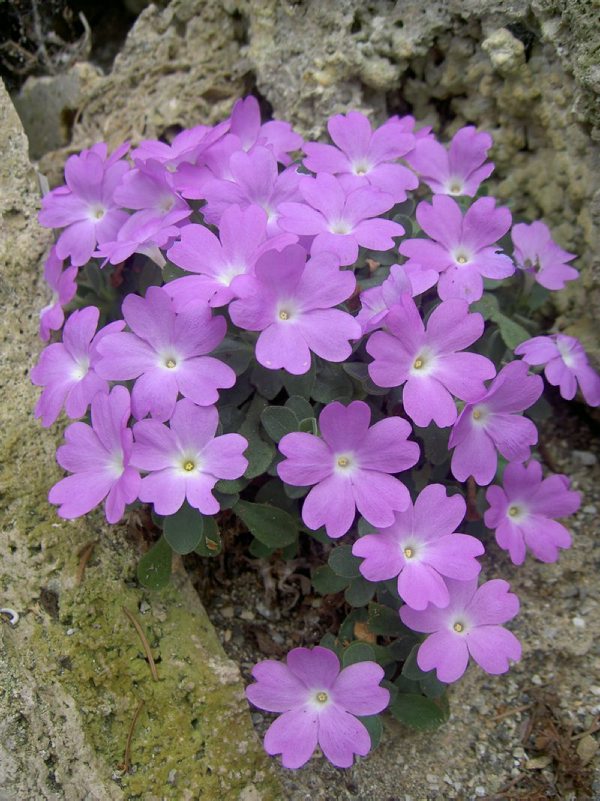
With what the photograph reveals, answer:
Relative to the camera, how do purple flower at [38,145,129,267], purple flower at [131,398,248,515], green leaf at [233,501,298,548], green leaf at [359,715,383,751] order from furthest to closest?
purple flower at [38,145,129,267]
green leaf at [233,501,298,548]
green leaf at [359,715,383,751]
purple flower at [131,398,248,515]

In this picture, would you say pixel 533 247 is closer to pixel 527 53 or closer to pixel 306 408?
pixel 527 53

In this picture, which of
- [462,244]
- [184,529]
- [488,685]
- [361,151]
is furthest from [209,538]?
[361,151]

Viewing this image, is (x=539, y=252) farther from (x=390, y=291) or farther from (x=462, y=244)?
(x=390, y=291)

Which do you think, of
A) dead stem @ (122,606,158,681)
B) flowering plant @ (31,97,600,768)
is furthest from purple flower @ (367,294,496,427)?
dead stem @ (122,606,158,681)

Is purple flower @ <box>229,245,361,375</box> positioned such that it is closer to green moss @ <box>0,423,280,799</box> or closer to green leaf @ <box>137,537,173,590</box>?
green leaf @ <box>137,537,173,590</box>

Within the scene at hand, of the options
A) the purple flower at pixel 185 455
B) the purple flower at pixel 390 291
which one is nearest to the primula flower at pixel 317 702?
the purple flower at pixel 185 455

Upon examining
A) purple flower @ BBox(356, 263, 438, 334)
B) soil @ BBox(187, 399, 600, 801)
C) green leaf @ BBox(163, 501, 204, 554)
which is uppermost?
purple flower @ BBox(356, 263, 438, 334)
